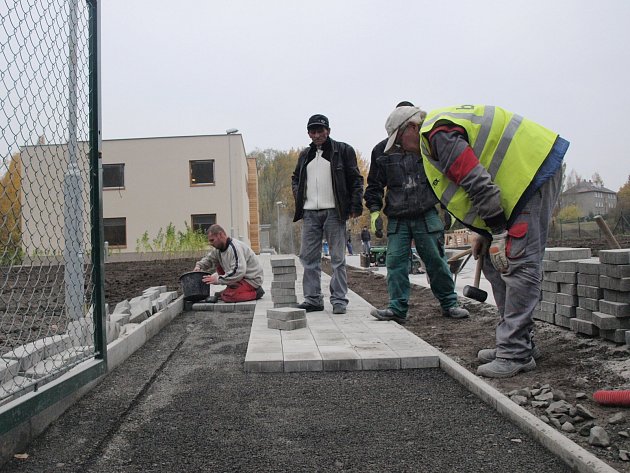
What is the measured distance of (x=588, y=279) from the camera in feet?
12.4

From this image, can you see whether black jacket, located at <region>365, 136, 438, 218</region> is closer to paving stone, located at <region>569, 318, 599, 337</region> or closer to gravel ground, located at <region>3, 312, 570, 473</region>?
paving stone, located at <region>569, 318, 599, 337</region>

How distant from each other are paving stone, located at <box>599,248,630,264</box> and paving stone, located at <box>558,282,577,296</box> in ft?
1.49

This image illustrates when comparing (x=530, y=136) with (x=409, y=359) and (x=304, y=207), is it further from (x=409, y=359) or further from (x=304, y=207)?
(x=304, y=207)

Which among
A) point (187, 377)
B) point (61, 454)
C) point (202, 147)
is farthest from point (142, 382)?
point (202, 147)

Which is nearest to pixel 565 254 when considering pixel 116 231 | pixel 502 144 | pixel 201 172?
pixel 502 144

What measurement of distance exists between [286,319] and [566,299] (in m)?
2.18

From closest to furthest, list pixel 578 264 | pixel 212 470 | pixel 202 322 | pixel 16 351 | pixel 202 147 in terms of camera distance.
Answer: pixel 212 470 < pixel 16 351 < pixel 578 264 < pixel 202 322 < pixel 202 147

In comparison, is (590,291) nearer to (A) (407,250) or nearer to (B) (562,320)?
(B) (562,320)

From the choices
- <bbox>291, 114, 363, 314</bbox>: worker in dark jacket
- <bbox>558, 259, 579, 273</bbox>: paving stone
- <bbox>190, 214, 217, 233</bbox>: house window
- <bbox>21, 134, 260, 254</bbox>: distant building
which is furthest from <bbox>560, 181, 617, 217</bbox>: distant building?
<bbox>558, 259, 579, 273</bbox>: paving stone

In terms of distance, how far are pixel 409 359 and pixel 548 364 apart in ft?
2.75

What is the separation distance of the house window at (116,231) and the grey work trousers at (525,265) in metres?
27.8

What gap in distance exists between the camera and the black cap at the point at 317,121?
18.4 ft

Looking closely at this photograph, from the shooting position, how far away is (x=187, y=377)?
3393 millimetres

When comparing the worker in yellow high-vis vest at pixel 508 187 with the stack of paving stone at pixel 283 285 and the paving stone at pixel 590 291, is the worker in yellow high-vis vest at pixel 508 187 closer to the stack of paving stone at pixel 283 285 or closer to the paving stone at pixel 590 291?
the paving stone at pixel 590 291
